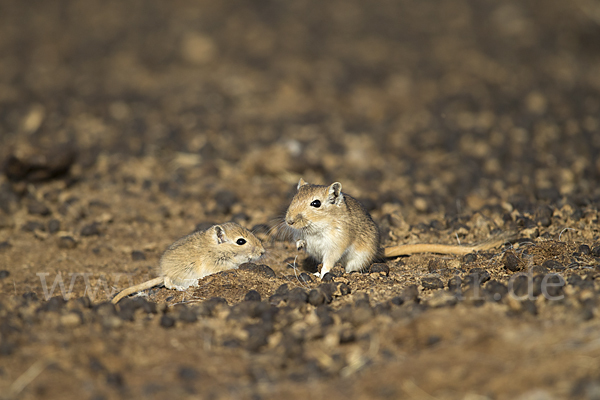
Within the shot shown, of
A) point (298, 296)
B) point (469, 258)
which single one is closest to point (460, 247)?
point (469, 258)

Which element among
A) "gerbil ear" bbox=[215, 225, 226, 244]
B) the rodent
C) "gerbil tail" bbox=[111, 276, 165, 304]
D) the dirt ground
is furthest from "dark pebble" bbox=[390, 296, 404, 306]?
"gerbil tail" bbox=[111, 276, 165, 304]

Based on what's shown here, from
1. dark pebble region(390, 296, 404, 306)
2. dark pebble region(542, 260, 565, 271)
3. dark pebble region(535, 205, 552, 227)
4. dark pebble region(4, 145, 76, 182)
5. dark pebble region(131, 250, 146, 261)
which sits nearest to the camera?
dark pebble region(390, 296, 404, 306)

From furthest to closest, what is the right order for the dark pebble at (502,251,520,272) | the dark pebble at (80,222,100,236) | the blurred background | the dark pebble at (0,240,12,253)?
the blurred background, the dark pebble at (80,222,100,236), the dark pebble at (0,240,12,253), the dark pebble at (502,251,520,272)

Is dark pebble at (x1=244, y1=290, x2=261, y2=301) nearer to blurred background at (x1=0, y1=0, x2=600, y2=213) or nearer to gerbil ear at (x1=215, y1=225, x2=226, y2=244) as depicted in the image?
gerbil ear at (x1=215, y1=225, x2=226, y2=244)

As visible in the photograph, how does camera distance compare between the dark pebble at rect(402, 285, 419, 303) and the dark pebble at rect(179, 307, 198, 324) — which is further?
the dark pebble at rect(402, 285, 419, 303)

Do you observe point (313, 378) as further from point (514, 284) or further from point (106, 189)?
point (106, 189)

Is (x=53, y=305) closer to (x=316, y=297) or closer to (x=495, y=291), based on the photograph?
(x=316, y=297)
